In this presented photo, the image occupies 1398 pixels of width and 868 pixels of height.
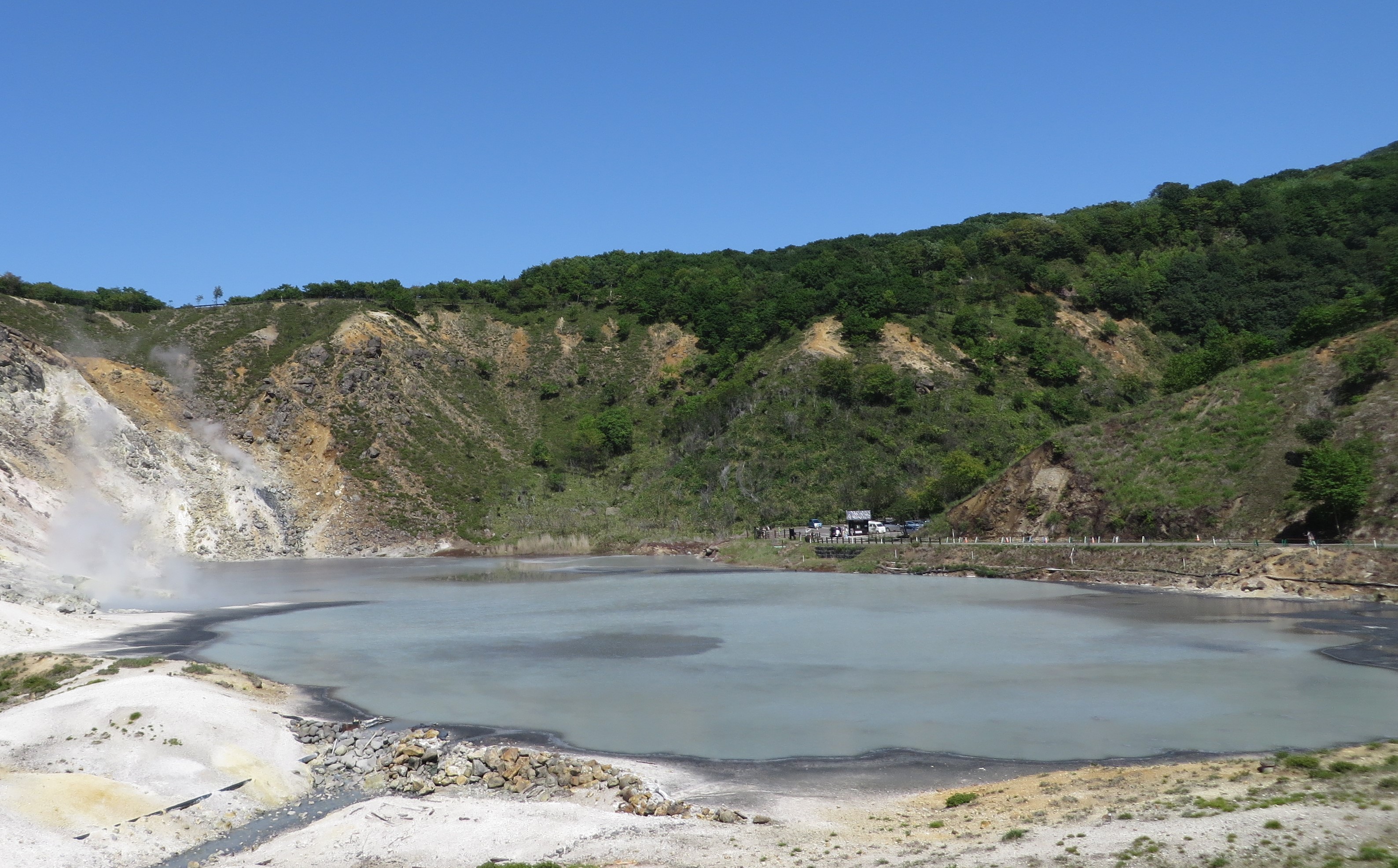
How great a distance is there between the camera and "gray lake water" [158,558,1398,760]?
69.3 ft

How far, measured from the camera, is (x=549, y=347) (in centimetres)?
12100

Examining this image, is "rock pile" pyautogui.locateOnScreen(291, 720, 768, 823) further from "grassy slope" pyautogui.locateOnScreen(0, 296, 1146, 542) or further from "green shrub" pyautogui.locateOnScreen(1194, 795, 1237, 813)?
"grassy slope" pyautogui.locateOnScreen(0, 296, 1146, 542)

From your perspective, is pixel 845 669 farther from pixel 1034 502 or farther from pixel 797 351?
pixel 797 351

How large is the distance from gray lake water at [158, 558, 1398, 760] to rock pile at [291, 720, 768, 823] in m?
2.02

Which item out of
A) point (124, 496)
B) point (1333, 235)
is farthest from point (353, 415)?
point (1333, 235)

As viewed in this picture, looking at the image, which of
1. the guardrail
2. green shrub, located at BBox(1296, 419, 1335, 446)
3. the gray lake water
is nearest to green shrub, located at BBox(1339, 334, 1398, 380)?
green shrub, located at BBox(1296, 419, 1335, 446)

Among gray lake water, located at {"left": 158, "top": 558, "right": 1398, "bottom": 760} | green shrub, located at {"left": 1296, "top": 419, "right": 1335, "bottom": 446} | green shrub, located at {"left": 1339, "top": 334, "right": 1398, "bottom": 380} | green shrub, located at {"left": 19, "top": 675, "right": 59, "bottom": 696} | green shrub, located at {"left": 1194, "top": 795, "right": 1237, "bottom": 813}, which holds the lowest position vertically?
gray lake water, located at {"left": 158, "top": 558, "right": 1398, "bottom": 760}

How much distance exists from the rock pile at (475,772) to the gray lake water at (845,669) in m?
2.02

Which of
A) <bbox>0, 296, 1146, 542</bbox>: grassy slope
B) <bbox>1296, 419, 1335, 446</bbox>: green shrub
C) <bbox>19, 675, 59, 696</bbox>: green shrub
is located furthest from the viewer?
<bbox>0, 296, 1146, 542</bbox>: grassy slope

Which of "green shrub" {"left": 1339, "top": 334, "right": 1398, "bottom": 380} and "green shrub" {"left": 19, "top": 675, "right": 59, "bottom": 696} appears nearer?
"green shrub" {"left": 19, "top": 675, "right": 59, "bottom": 696}

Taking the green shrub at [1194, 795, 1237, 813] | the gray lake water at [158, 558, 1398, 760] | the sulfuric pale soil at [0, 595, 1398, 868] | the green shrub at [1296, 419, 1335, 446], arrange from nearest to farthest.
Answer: the sulfuric pale soil at [0, 595, 1398, 868], the green shrub at [1194, 795, 1237, 813], the gray lake water at [158, 558, 1398, 760], the green shrub at [1296, 419, 1335, 446]

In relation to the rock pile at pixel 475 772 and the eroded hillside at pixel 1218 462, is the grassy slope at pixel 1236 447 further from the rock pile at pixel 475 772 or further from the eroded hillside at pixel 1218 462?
the rock pile at pixel 475 772

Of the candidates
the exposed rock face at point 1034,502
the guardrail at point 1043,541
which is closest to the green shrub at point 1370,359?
the guardrail at point 1043,541

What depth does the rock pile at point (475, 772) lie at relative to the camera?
56.6 ft
